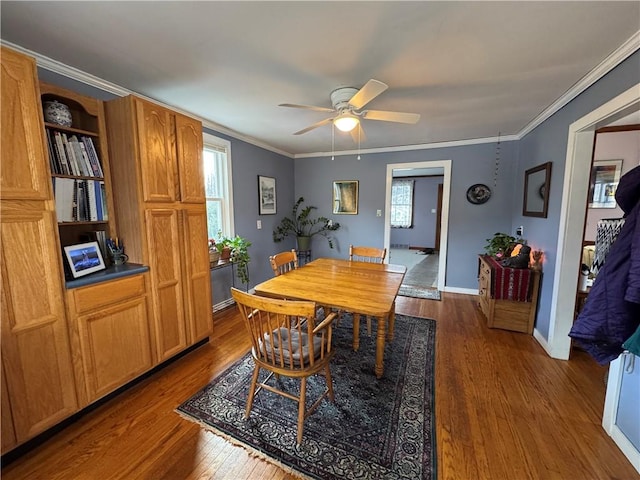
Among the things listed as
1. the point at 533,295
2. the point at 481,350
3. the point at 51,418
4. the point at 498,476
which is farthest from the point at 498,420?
the point at 51,418

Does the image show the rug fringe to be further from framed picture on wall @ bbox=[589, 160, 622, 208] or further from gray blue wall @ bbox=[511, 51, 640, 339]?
framed picture on wall @ bbox=[589, 160, 622, 208]

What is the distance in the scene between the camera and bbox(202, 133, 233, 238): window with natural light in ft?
10.9

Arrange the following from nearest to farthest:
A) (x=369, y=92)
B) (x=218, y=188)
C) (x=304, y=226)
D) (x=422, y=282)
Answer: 1. (x=369, y=92)
2. (x=218, y=188)
3. (x=422, y=282)
4. (x=304, y=226)

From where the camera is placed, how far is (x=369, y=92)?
173cm

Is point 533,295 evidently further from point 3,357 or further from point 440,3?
point 3,357

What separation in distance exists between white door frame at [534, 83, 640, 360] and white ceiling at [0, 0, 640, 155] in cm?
43

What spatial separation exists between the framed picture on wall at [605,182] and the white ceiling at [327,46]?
1.83m

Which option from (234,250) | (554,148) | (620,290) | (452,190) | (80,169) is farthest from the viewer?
(452,190)

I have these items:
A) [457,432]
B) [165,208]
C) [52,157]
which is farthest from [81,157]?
[457,432]

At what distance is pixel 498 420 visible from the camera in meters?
1.70

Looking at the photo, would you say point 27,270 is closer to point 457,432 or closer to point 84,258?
point 84,258

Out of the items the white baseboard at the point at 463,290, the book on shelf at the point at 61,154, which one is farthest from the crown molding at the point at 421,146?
the book on shelf at the point at 61,154

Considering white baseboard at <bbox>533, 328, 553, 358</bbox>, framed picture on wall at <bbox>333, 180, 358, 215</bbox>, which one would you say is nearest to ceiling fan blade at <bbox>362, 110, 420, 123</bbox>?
white baseboard at <bbox>533, 328, 553, 358</bbox>

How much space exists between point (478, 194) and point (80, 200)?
4519 millimetres
